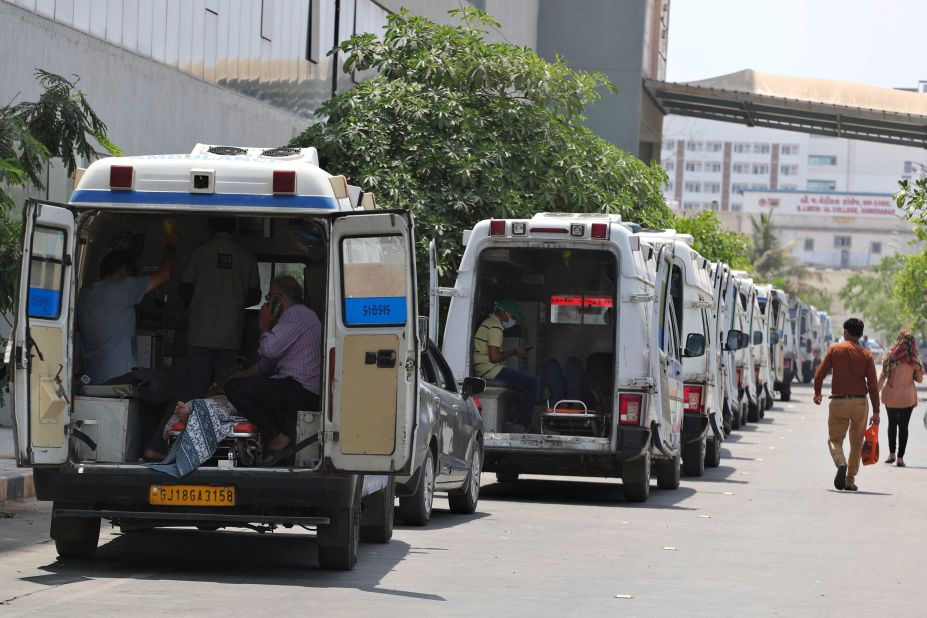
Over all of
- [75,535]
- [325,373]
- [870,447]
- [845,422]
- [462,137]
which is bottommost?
[75,535]

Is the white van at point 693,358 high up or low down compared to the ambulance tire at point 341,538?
up

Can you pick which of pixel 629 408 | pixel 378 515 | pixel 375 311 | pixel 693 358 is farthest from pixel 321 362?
pixel 693 358

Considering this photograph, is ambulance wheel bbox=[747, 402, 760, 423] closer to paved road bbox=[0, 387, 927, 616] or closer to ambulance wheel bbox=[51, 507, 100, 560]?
paved road bbox=[0, 387, 927, 616]

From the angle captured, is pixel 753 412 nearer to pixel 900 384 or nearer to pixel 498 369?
pixel 900 384

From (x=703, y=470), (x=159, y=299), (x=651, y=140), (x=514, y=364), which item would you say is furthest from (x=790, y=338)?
(x=159, y=299)

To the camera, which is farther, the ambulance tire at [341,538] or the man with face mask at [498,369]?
the man with face mask at [498,369]

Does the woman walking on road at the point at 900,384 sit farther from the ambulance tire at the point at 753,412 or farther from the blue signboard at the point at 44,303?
the blue signboard at the point at 44,303

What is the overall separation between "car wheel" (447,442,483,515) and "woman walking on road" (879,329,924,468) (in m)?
9.23

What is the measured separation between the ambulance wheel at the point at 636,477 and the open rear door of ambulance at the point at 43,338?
6.91 metres

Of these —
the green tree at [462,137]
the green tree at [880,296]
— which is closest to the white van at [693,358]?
the green tree at [462,137]

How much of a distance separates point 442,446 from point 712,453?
29.9 ft

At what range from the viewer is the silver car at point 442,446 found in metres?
12.7

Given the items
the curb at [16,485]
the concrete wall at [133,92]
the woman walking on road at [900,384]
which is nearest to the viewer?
the curb at [16,485]

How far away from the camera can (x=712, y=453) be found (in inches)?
854
